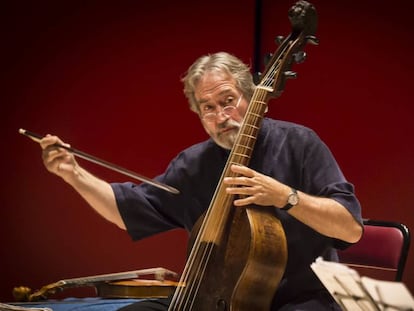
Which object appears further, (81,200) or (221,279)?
(81,200)

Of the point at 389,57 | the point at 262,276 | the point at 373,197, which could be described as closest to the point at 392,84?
the point at 389,57

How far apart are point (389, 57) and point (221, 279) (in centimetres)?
167

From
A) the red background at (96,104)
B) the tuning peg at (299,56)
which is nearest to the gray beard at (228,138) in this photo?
the tuning peg at (299,56)

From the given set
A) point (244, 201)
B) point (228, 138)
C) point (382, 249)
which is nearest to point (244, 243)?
point (244, 201)

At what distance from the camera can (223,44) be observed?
3393 millimetres

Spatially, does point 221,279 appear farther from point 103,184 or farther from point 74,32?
point 74,32

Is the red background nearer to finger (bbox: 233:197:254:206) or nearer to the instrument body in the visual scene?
the instrument body

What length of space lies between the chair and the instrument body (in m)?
0.62

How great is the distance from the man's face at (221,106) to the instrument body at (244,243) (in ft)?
0.55

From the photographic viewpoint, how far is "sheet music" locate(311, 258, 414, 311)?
4.09 ft

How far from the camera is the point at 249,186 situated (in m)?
1.84

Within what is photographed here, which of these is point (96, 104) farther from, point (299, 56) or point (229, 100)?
point (299, 56)

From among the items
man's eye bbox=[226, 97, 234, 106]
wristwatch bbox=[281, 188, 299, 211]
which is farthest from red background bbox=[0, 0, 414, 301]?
wristwatch bbox=[281, 188, 299, 211]

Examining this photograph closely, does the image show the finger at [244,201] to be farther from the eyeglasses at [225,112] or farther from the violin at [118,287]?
the violin at [118,287]
